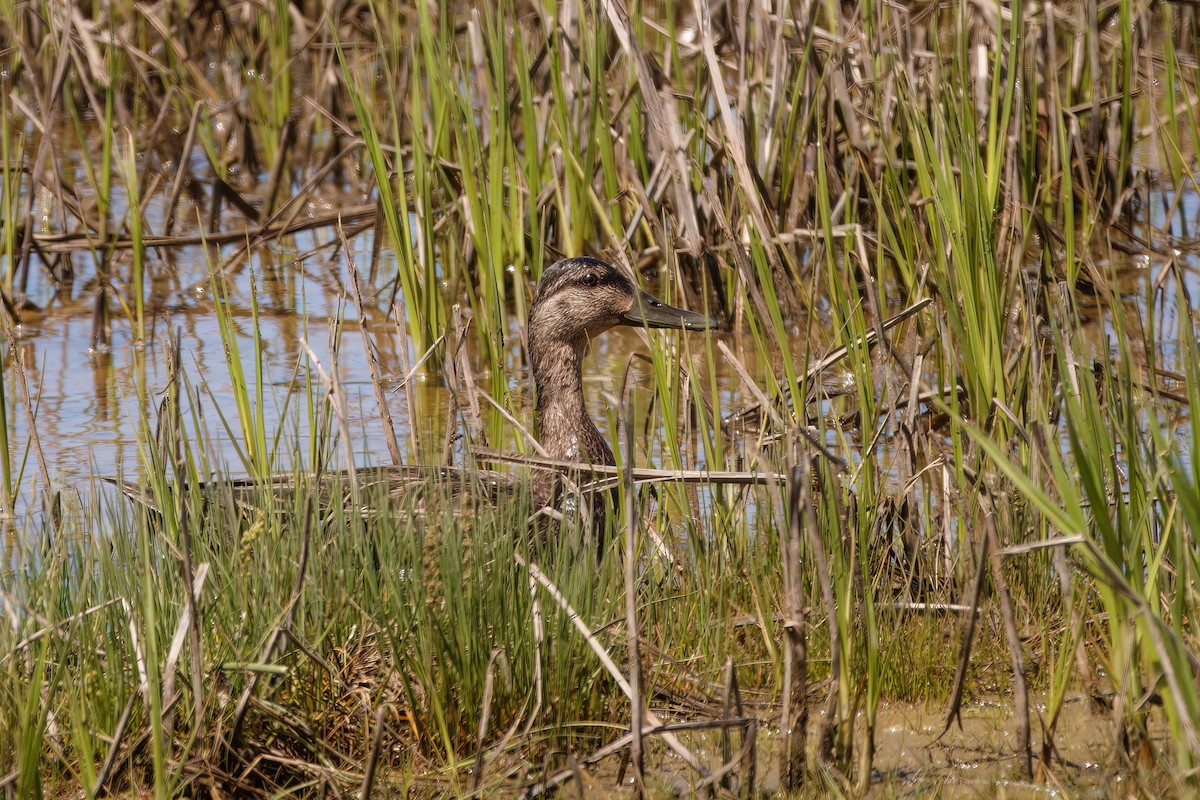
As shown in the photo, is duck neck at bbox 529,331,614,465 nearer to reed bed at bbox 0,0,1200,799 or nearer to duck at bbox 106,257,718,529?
duck at bbox 106,257,718,529

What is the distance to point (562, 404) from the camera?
482cm

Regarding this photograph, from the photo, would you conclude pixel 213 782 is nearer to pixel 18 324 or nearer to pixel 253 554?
pixel 253 554

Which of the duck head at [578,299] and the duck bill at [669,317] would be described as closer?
the duck bill at [669,317]

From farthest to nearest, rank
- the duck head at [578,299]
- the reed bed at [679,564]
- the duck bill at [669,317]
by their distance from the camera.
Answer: the duck head at [578,299] → the duck bill at [669,317] → the reed bed at [679,564]

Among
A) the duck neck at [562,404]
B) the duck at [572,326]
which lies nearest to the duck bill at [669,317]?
the duck at [572,326]

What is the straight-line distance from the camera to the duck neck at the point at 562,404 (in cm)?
472

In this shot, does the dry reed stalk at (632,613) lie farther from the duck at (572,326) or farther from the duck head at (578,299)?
the duck head at (578,299)

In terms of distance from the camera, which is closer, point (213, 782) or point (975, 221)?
point (213, 782)

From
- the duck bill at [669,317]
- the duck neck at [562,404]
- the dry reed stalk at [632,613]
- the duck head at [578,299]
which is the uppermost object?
the duck head at [578,299]

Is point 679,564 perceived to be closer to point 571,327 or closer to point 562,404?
point 562,404

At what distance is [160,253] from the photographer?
7086mm

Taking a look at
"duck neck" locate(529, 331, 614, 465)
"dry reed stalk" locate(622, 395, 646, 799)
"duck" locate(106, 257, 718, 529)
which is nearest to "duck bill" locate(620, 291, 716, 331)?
"duck" locate(106, 257, 718, 529)

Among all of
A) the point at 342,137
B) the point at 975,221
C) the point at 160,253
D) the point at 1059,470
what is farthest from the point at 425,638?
the point at 342,137

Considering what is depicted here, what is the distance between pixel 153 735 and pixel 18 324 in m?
4.38
